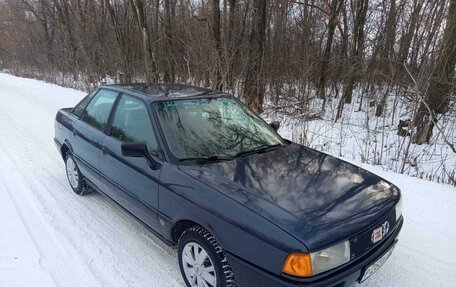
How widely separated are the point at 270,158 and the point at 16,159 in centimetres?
477

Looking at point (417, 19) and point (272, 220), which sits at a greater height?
point (417, 19)

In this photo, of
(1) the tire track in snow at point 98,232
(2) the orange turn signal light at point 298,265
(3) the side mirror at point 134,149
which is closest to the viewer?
(2) the orange turn signal light at point 298,265

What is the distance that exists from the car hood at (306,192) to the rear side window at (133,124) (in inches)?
21.8

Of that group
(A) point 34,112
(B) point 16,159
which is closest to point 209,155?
(B) point 16,159

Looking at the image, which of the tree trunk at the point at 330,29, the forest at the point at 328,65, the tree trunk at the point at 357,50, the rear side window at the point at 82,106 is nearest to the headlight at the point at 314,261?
the rear side window at the point at 82,106

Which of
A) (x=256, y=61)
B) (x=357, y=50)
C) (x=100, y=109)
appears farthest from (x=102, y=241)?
(x=357, y=50)

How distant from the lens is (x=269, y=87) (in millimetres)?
10133

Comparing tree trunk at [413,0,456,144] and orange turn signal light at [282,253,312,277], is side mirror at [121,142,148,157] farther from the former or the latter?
tree trunk at [413,0,456,144]

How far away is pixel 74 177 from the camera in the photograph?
14.9 ft

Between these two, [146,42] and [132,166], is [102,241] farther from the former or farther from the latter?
[146,42]

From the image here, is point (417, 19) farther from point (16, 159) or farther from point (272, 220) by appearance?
point (16, 159)

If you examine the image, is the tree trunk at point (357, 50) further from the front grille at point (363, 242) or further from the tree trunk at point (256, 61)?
the front grille at point (363, 242)

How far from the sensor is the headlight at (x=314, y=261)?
6.63 ft

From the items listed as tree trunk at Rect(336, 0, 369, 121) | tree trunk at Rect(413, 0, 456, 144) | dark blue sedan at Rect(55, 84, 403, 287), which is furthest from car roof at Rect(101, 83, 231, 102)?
tree trunk at Rect(336, 0, 369, 121)
